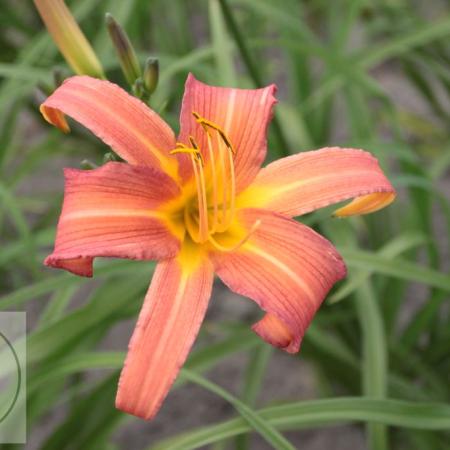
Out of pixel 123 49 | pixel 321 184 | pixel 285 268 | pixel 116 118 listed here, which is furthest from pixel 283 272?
pixel 123 49

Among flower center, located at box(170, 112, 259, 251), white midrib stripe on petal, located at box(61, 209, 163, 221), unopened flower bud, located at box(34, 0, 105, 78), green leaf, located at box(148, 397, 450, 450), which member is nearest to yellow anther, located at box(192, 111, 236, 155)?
flower center, located at box(170, 112, 259, 251)

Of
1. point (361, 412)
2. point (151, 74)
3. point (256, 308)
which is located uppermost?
point (151, 74)

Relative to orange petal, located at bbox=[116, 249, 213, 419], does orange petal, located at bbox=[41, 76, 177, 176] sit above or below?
above

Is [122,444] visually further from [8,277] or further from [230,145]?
[230,145]

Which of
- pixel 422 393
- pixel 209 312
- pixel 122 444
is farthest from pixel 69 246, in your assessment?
pixel 209 312

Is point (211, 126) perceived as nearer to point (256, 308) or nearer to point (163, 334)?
point (163, 334)

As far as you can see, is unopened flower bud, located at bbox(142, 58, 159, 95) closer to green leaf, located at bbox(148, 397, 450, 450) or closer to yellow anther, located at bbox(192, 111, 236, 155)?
yellow anther, located at bbox(192, 111, 236, 155)
